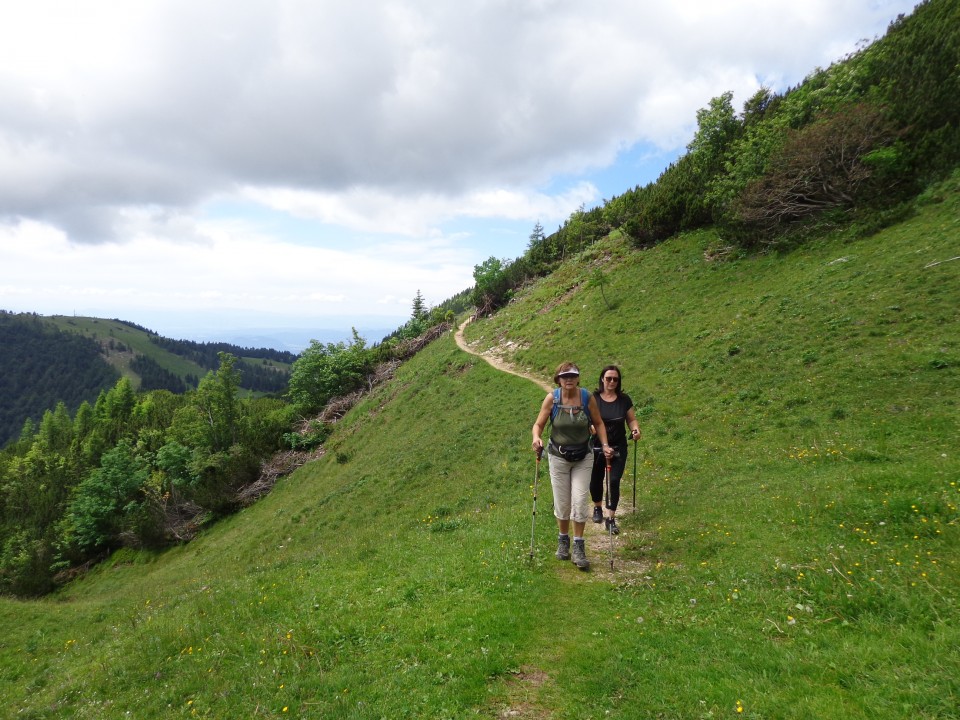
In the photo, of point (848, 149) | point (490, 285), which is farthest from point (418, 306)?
point (848, 149)

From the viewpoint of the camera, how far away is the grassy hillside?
530 centimetres

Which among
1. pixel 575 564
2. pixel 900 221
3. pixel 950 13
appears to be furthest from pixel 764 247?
pixel 575 564

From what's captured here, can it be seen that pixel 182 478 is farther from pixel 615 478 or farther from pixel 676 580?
pixel 676 580

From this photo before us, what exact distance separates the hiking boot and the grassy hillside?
0.31m

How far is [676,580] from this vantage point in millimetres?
7688

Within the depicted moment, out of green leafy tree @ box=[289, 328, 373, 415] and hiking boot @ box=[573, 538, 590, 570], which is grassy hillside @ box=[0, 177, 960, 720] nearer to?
hiking boot @ box=[573, 538, 590, 570]

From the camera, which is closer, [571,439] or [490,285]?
[571,439]

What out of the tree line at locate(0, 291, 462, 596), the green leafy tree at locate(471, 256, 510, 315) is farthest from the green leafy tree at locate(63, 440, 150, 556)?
the green leafy tree at locate(471, 256, 510, 315)

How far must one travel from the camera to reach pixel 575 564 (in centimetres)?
877

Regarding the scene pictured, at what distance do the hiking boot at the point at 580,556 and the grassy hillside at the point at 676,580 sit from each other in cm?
31

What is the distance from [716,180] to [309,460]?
4186cm

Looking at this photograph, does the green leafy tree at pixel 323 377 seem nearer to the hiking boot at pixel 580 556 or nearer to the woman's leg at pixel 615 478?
the woman's leg at pixel 615 478

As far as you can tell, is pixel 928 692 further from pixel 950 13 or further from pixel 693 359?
pixel 950 13

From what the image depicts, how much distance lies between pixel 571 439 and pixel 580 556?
8.50 ft
